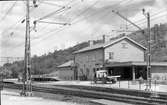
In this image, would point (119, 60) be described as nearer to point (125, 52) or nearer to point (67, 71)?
point (125, 52)

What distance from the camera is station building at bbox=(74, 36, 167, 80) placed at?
57.6 m

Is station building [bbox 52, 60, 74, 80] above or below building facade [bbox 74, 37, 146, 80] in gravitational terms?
below

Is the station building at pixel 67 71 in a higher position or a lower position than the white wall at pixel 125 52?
lower

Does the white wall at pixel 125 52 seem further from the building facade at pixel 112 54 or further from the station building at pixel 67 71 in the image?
→ the station building at pixel 67 71

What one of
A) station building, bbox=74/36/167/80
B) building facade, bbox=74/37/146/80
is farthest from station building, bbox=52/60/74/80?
building facade, bbox=74/37/146/80

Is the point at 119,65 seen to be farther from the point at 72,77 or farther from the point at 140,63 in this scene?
the point at 72,77

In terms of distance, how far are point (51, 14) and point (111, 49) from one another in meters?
37.8

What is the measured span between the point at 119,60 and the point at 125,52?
2.20 meters

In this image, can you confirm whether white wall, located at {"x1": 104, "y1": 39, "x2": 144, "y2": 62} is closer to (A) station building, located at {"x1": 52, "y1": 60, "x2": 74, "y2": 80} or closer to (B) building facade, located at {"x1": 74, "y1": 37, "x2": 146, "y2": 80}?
(B) building facade, located at {"x1": 74, "y1": 37, "x2": 146, "y2": 80}

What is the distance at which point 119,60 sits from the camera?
207 feet

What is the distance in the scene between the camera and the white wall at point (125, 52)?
62.4 m

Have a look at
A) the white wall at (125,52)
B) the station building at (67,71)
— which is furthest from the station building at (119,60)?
the station building at (67,71)

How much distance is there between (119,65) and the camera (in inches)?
2172

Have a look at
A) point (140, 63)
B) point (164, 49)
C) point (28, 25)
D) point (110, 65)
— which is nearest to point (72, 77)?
point (110, 65)
